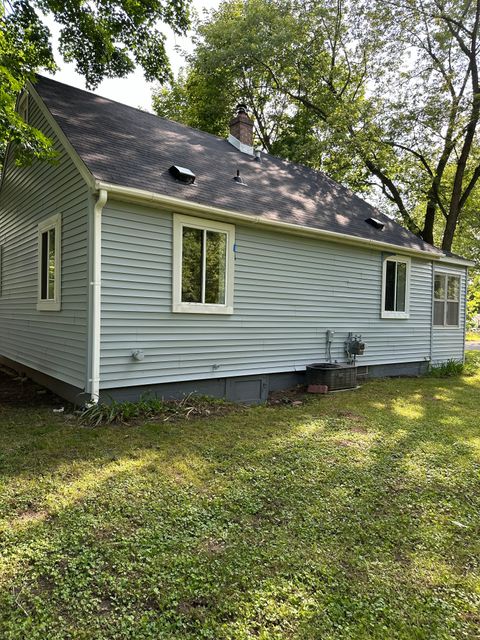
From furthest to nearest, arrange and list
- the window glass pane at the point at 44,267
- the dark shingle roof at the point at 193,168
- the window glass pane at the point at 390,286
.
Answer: the window glass pane at the point at 390,286 → the window glass pane at the point at 44,267 → the dark shingle roof at the point at 193,168

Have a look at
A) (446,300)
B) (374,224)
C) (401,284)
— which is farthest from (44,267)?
(446,300)

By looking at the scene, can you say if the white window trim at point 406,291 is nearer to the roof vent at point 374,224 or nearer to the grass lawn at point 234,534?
the roof vent at point 374,224

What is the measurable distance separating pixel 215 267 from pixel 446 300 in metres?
8.23

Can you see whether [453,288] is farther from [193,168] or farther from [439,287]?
[193,168]

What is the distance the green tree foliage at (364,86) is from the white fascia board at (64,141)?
34.7ft

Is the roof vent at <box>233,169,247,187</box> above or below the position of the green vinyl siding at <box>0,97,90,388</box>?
above

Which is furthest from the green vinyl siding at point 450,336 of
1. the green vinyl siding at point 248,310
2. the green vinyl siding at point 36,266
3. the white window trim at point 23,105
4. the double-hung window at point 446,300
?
the white window trim at point 23,105

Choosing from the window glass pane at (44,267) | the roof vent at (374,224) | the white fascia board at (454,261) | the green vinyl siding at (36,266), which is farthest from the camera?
the white fascia board at (454,261)

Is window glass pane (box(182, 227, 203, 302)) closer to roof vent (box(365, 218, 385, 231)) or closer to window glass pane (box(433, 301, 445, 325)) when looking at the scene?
roof vent (box(365, 218, 385, 231))

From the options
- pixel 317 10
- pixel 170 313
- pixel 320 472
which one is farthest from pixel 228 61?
pixel 320 472

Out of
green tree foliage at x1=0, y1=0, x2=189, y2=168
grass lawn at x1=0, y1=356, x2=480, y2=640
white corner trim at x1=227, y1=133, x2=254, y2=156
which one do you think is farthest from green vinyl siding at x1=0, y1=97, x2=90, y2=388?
white corner trim at x1=227, y1=133, x2=254, y2=156

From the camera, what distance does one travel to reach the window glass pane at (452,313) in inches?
466

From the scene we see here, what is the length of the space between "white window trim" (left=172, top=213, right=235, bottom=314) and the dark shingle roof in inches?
12.6

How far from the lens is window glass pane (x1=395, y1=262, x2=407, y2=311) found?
33.1 ft
